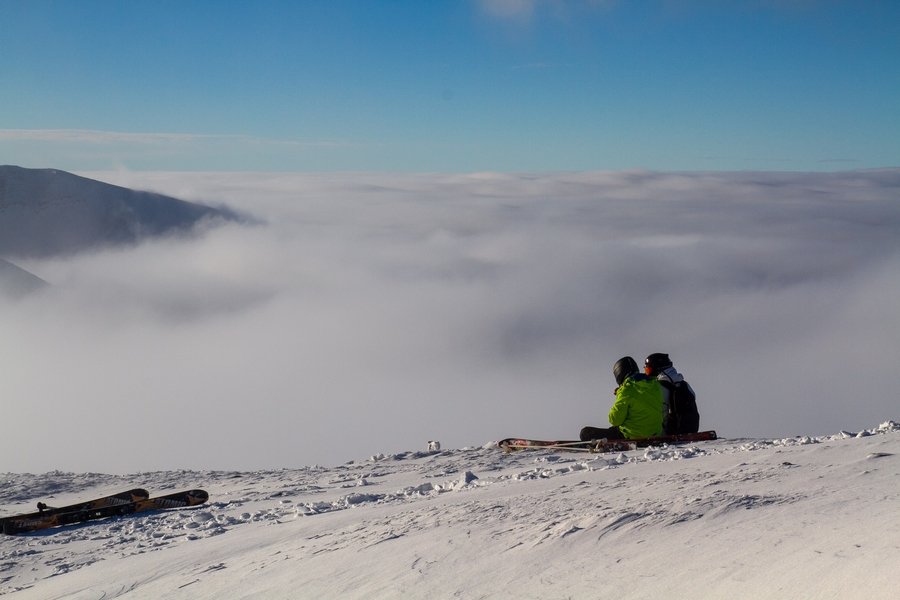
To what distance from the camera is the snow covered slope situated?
12.1 ft

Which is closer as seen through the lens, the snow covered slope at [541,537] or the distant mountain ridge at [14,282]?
the snow covered slope at [541,537]

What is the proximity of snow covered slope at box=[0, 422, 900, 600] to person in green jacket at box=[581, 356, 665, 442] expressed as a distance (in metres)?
1.10

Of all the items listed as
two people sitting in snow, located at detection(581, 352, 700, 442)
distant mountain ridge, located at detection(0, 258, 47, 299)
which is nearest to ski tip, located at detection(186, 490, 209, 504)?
two people sitting in snow, located at detection(581, 352, 700, 442)

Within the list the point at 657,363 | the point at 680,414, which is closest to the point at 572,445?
the point at 680,414

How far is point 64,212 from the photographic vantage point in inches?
4500

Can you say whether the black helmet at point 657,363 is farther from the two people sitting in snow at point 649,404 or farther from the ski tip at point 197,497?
the ski tip at point 197,497

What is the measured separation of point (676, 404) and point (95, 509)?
18.7 feet

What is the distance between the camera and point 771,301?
142 metres

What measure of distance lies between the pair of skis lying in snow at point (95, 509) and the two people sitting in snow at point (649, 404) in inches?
163

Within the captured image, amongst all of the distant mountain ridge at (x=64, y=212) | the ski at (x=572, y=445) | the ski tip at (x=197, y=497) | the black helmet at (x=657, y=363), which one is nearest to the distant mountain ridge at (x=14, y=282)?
the distant mountain ridge at (x=64, y=212)

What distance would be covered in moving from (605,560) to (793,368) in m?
101

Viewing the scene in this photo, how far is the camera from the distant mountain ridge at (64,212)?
4124 inches

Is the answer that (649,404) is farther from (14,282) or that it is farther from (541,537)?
(14,282)

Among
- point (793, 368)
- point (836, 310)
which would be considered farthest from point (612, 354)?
point (836, 310)
